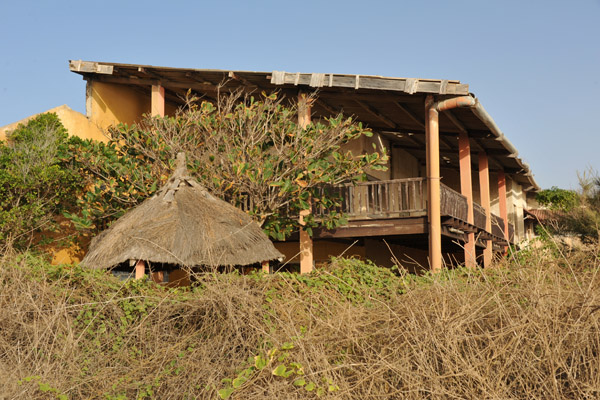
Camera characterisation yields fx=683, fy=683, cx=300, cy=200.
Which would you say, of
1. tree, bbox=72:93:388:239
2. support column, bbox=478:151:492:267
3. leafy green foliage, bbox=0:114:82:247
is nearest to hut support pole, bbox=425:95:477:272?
tree, bbox=72:93:388:239

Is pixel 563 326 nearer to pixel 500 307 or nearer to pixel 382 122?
pixel 500 307

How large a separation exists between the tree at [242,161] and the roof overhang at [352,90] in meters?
0.88

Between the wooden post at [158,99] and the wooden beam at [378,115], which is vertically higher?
the wooden post at [158,99]

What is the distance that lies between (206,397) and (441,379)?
2.12m

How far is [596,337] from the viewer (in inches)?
197

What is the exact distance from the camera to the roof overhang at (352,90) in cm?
1273

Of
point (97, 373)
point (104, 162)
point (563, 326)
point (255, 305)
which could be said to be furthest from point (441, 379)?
point (104, 162)

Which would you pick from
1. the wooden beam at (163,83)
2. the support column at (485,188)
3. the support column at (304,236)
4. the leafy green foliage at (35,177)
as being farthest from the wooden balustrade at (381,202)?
the leafy green foliage at (35,177)

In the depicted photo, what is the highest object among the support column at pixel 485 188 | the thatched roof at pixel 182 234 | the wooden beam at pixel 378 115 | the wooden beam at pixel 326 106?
the wooden beam at pixel 326 106

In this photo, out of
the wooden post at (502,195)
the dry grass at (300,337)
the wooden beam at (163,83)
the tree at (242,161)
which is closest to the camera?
the dry grass at (300,337)

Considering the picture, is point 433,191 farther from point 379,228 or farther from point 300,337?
point 300,337

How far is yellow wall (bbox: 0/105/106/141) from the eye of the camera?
1341cm

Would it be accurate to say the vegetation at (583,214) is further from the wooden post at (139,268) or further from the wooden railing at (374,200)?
the wooden post at (139,268)

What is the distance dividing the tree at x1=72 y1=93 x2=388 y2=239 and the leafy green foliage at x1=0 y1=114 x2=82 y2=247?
1.77ft
